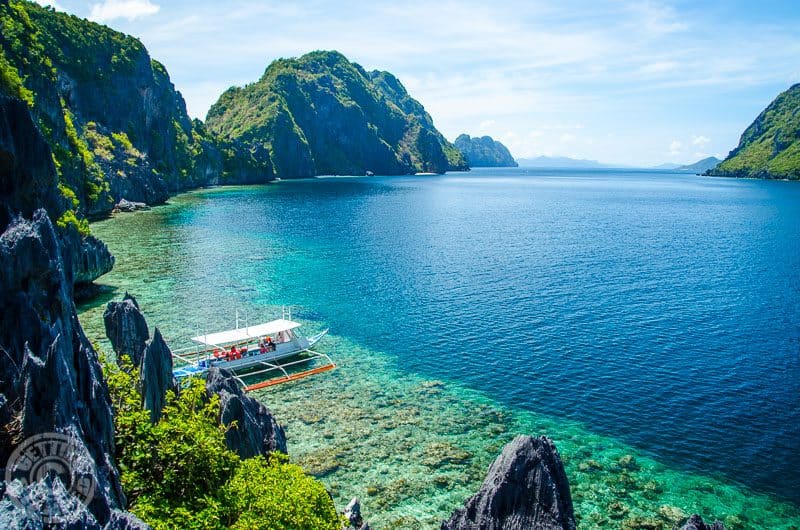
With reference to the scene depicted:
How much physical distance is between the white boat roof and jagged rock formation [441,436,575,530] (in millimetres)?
30327

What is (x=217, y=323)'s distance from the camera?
5297cm

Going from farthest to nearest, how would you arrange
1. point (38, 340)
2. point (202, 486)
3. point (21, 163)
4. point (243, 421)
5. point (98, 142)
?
point (98, 142) < point (243, 421) < point (21, 163) < point (38, 340) < point (202, 486)

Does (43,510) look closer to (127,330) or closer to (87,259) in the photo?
(127,330)

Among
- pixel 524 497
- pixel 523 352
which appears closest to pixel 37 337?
pixel 524 497

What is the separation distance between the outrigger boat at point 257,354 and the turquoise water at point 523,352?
2.17 meters

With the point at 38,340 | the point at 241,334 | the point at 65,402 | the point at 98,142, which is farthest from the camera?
the point at 98,142

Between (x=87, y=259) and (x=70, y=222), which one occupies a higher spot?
(x=70, y=222)

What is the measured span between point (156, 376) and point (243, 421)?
657 centimetres

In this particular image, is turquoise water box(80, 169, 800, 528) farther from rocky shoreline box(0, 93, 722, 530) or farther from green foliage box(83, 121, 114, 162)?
green foliage box(83, 121, 114, 162)

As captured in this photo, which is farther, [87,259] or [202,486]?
[87,259]

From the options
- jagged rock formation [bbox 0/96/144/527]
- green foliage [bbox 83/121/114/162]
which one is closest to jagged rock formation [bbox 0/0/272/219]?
green foliage [bbox 83/121/114/162]

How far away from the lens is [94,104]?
15525 cm

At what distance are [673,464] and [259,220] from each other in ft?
359

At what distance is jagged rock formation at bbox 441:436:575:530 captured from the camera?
18.0 meters
